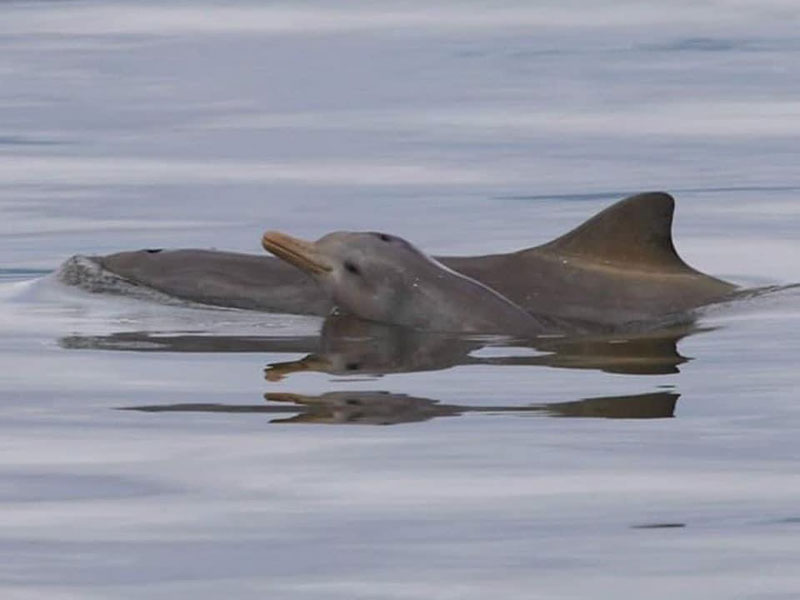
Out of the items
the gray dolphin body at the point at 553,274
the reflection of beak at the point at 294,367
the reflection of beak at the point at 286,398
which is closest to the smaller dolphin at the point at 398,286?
the gray dolphin body at the point at 553,274

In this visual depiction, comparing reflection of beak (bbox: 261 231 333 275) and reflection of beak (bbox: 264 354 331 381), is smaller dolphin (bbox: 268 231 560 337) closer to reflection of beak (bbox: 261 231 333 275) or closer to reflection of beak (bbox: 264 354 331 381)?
reflection of beak (bbox: 261 231 333 275)

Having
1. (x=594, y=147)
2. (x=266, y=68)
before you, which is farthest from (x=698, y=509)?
(x=266, y=68)

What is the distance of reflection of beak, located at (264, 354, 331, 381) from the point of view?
11.7m

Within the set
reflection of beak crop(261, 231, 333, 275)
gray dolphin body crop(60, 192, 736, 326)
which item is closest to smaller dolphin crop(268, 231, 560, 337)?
reflection of beak crop(261, 231, 333, 275)

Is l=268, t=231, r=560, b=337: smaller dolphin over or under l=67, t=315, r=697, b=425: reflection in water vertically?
over

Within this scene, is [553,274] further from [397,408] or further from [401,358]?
[397,408]

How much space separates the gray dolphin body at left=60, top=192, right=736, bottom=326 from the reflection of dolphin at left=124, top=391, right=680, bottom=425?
262cm

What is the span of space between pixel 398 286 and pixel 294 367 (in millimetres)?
1555

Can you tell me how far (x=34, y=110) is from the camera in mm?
22688

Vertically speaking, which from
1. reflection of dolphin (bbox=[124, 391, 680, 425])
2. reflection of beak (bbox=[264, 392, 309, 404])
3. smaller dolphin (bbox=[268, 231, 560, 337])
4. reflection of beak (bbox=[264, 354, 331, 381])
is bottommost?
reflection of dolphin (bbox=[124, 391, 680, 425])

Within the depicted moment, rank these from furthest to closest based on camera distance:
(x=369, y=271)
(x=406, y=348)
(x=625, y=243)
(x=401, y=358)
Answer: (x=625, y=243)
(x=369, y=271)
(x=406, y=348)
(x=401, y=358)

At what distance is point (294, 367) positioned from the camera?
11922 mm

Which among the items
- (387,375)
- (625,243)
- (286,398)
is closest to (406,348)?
(387,375)

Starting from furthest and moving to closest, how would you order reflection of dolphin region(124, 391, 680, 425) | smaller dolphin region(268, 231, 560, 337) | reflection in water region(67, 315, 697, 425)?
smaller dolphin region(268, 231, 560, 337) → reflection in water region(67, 315, 697, 425) → reflection of dolphin region(124, 391, 680, 425)
